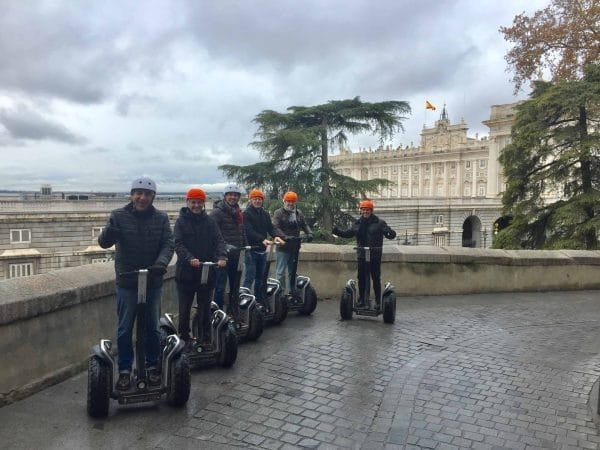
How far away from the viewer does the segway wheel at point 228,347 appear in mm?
5508

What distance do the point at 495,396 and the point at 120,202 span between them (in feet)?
140

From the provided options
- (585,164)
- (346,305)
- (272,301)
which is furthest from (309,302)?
(585,164)

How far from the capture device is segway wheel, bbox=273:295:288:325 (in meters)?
7.34

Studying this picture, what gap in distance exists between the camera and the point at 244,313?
21.4 feet

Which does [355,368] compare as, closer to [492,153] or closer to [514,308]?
[514,308]

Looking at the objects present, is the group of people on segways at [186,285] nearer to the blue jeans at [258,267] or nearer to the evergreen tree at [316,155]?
the blue jeans at [258,267]

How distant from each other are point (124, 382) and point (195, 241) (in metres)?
1.53

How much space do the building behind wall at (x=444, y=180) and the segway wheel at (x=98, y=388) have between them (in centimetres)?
4953

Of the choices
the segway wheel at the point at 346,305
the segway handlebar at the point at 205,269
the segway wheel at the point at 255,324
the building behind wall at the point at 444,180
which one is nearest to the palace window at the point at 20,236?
the building behind wall at the point at 444,180

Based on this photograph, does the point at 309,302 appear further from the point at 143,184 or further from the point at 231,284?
the point at 143,184

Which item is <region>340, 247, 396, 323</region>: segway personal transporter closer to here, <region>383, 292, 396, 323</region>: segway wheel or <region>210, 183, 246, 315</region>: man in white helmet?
<region>383, 292, 396, 323</region>: segway wheel

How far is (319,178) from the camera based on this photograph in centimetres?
2669

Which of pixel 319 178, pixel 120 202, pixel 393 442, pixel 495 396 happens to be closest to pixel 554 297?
pixel 495 396

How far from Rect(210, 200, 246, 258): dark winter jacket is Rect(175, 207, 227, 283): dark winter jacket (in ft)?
3.25
